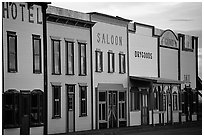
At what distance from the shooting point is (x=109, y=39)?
33156 mm

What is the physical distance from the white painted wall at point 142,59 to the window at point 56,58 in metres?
7.71

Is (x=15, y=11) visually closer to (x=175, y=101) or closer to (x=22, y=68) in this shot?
(x=22, y=68)

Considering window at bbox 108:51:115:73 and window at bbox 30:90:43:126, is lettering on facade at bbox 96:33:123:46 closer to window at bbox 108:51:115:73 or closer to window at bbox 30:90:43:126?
window at bbox 108:51:115:73

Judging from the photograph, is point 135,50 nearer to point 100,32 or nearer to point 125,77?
point 125,77

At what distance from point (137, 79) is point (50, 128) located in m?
9.11

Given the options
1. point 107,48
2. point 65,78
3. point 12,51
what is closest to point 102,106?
point 107,48

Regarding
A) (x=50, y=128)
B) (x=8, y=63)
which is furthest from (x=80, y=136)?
(x=8, y=63)

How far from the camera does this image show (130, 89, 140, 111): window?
35.1m

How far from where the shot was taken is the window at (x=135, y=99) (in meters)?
35.1

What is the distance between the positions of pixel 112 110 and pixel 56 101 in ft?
18.3

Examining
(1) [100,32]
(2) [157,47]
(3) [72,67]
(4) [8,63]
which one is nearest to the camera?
(4) [8,63]

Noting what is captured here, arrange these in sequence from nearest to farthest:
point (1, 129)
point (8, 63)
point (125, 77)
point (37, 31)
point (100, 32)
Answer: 1. point (1, 129)
2. point (8, 63)
3. point (37, 31)
4. point (100, 32)
5. point (125, 77)

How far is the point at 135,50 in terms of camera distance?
3591cm

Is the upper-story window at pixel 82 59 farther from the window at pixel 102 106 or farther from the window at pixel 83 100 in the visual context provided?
the window at pixel 102 106
